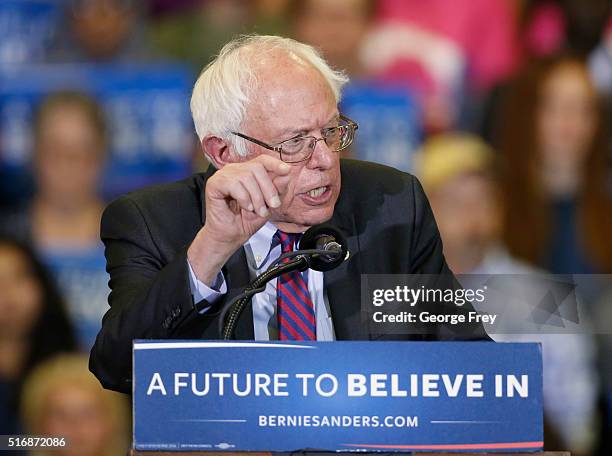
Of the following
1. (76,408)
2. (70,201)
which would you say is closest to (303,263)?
(76,408)

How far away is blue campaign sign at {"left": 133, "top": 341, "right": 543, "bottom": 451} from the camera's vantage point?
1.80 meters

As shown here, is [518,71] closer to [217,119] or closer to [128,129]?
[128,129]

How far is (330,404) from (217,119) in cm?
89

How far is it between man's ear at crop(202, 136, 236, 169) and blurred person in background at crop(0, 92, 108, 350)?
2194mm

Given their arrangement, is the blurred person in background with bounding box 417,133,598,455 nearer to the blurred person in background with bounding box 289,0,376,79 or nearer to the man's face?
the blurred person in background with bounding box 289,0,376,79

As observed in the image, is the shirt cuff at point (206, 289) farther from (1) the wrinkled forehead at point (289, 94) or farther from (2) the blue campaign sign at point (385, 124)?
(2) the blue campaign sign at point (385, 124)

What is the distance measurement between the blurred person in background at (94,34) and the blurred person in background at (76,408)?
4.25 ft

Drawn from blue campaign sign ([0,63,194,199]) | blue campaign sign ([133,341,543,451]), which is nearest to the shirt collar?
blue campaign sign ([133,341,543,451])

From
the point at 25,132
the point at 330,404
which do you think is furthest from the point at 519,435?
the point at 25,132

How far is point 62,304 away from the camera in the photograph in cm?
462

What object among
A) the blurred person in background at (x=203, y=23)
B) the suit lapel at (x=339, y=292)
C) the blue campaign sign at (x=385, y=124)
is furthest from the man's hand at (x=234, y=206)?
the blurred person in background at (x=203, y=23)

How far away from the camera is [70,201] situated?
191 inches

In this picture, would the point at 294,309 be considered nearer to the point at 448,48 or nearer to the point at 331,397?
the point at 331,397

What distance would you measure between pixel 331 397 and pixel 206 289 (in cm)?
42
